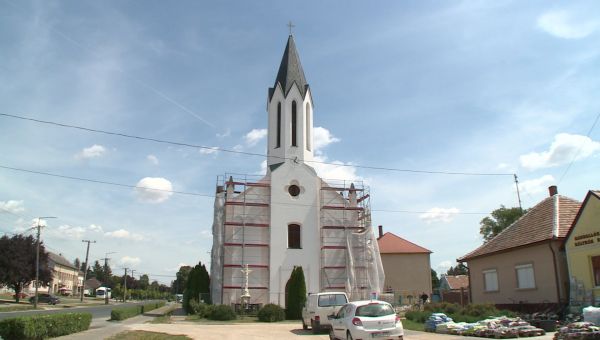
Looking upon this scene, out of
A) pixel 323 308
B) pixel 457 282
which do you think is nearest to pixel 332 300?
pixel 323 308

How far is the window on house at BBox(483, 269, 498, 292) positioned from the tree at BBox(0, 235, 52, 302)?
5033 centimetres

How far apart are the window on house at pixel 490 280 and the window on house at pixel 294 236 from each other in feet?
48.8

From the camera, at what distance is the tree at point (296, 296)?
30711 mm

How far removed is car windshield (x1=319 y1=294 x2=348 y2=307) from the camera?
20312mm

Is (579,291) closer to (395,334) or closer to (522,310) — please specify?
(522,310)

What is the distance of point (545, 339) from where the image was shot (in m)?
14.8

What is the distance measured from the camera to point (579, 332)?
13.2m

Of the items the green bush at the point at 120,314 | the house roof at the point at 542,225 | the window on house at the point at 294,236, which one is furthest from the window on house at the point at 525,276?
the green bush at the point at 120,314

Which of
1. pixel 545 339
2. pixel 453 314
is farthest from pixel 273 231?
pixel 545 339

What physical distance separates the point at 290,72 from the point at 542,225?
25.4m

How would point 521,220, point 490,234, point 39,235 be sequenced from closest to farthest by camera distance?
1. point 521,220
2. point 39,235
3. point 490,234

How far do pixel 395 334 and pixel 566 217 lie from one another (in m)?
13.3

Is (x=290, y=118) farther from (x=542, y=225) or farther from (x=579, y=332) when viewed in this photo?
(x=579, y=332)

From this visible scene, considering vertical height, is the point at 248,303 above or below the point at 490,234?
below
